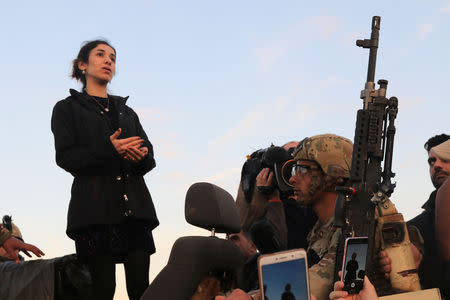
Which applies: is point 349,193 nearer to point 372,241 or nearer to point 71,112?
point 372,241

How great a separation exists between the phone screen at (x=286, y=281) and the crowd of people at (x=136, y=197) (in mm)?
Result: 1527

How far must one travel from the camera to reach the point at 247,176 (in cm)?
748

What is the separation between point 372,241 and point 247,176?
108 inches

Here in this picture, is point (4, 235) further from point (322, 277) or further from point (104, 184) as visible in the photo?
point (322, 277)

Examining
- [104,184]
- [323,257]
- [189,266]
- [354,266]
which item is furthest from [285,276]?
[104,184]

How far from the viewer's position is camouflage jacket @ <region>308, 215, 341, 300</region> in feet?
15.1

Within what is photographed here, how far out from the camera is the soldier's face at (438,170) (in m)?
7.48

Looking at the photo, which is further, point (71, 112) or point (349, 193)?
point (71, 112)

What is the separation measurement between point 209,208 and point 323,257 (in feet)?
4.17

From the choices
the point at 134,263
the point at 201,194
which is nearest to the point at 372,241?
the point at 201,194

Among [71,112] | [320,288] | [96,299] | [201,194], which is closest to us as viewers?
[201,194]

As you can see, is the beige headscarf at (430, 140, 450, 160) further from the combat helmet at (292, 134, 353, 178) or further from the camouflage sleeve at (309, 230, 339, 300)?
the camouflage sleeve at (309, 230, 339, 300)

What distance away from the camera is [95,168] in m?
5.93

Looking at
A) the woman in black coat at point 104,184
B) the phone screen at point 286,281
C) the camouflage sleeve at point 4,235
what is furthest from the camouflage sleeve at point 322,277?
the camouflage sleeve at point 4,235
